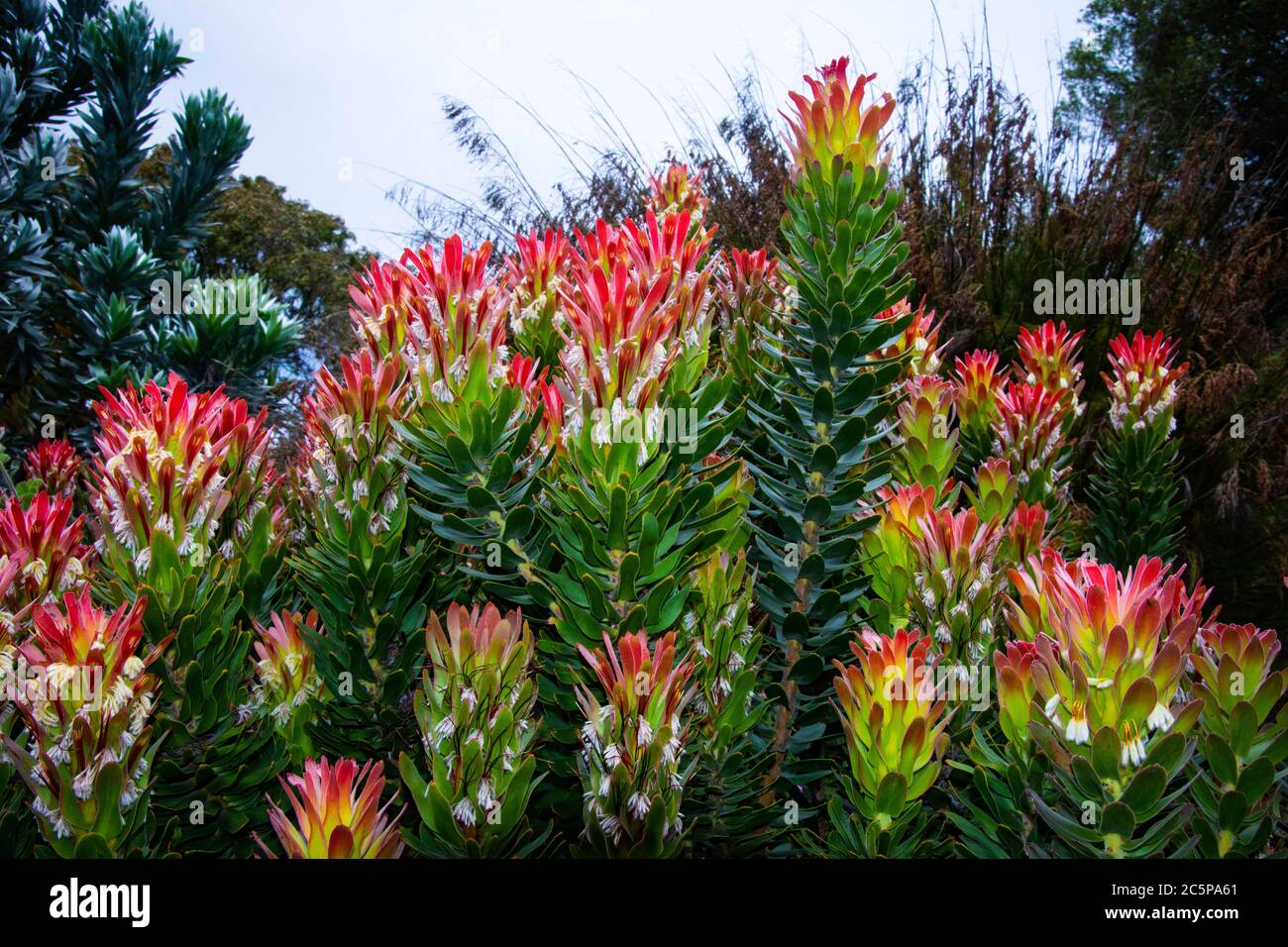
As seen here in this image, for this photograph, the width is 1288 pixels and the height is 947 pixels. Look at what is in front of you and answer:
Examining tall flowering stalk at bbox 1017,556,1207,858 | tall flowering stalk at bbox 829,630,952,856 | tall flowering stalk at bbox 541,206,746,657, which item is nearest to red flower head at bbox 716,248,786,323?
tall flowering stalk at bbox 541,206,746,657

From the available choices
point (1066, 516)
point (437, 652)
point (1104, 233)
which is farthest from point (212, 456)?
point (1104, 233)

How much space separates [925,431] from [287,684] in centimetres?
150

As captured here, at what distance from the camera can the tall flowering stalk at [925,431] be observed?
2.17 metres

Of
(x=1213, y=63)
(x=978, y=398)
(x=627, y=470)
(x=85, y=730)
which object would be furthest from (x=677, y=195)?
(x=1213, y=63)

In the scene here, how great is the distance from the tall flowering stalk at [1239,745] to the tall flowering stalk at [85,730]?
→ 1.65 metres

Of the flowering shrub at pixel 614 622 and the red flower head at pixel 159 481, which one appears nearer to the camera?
the flowering shrub at pixel 614 622

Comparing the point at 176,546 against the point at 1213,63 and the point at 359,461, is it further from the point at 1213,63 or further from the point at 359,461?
the point at 1213,63

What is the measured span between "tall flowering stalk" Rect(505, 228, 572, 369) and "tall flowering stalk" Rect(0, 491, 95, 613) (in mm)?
1044

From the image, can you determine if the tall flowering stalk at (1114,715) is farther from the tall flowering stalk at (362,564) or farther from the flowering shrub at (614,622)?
the tall flowering stalk at (362,564)

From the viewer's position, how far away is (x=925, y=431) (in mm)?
2199

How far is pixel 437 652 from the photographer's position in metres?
1.49

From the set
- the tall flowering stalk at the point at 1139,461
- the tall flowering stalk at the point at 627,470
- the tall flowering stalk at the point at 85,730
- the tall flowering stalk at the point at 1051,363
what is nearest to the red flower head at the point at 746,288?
the tall flowering stalk at the point at 627,470

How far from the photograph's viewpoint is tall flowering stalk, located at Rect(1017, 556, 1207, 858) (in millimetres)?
1321

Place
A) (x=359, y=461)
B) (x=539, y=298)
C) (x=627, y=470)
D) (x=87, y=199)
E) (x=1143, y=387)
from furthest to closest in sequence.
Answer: (x=87, y=199) < (x=1143, y=387) < (x=539, y=298) < (x=359, y=461) < (x=627, y=470)
